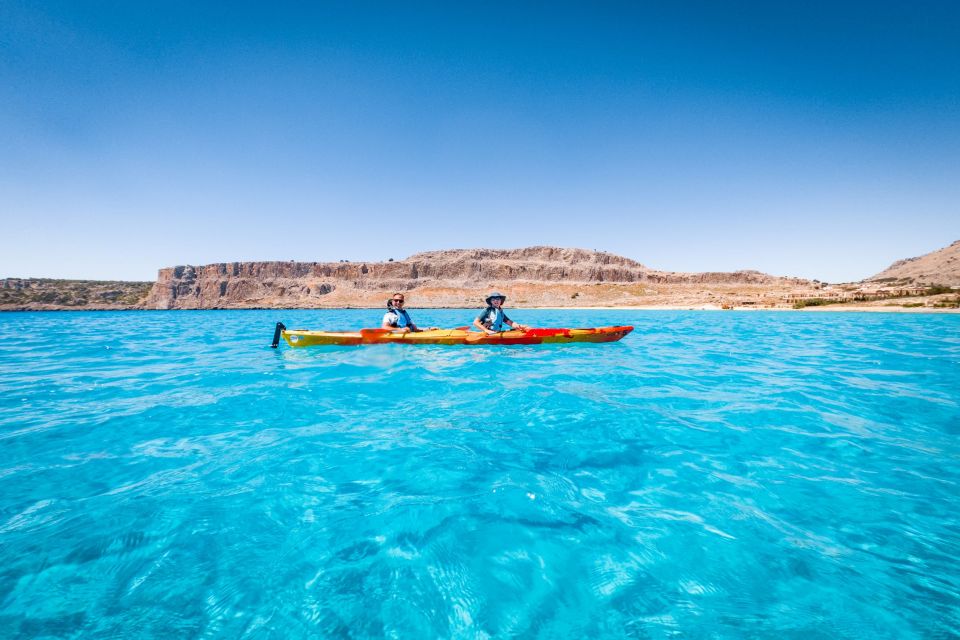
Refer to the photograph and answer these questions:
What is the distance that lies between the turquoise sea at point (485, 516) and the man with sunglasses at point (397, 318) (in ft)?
25.7

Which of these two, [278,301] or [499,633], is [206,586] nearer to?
[499,633]

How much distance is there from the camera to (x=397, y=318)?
16547mm

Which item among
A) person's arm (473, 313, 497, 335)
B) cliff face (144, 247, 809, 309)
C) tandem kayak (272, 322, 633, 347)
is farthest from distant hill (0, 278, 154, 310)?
person's arm (473, 313, 497, 335)

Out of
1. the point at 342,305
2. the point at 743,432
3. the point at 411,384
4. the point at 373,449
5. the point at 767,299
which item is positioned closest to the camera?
the point at 373,449

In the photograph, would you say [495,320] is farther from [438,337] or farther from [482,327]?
[438,337]

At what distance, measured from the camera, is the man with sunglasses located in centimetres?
1619

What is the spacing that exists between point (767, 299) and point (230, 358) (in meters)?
66.6

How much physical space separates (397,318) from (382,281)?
102985 mm

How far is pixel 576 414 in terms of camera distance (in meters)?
7.09

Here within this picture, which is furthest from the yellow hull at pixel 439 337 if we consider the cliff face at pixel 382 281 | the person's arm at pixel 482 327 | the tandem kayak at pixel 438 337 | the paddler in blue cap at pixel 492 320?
the cliff face at pixel 382 281

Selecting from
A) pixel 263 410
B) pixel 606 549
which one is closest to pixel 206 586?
pixel 606 549

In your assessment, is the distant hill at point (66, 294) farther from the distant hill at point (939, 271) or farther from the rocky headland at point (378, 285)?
the distant hill at point (939, 271)

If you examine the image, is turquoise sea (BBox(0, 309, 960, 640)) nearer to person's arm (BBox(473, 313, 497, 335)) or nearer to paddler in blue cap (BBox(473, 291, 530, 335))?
person's arm (BBox(473, 313, 497, 335))

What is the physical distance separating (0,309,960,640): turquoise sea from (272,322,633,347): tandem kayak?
740cm
